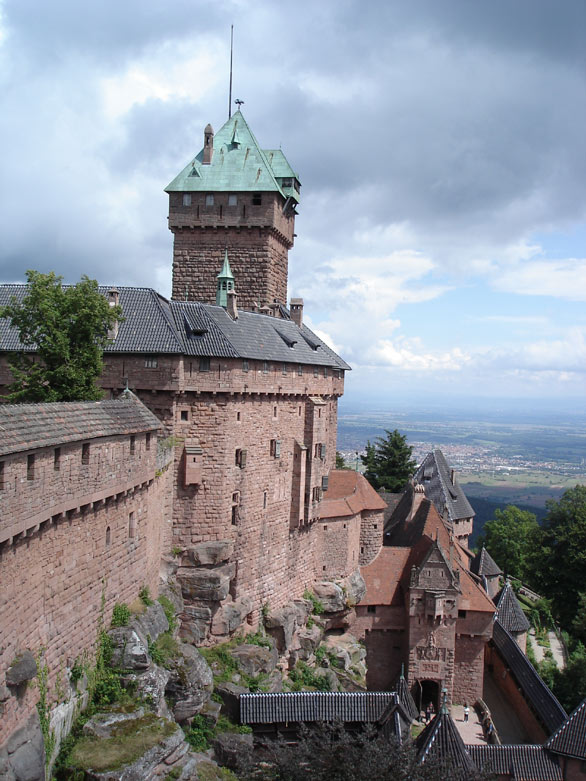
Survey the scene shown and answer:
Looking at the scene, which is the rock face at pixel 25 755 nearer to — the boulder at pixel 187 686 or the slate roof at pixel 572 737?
the boulder at pixel 187 686

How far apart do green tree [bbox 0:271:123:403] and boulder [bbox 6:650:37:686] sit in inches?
403

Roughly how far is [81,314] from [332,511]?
18.2 meters

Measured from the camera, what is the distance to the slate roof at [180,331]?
89.4 feet

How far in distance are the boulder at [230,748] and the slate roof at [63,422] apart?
10.5 metres

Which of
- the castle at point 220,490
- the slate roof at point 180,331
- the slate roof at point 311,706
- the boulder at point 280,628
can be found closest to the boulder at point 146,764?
the castle at point 220,490

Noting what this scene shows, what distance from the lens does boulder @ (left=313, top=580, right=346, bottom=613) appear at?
3653 centimetres

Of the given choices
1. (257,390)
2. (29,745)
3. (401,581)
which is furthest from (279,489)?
(29,745)

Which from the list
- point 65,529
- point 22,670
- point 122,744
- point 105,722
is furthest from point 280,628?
point 22,670

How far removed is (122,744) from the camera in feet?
58.1

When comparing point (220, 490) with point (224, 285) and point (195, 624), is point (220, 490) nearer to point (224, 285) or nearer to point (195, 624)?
point (195, 624)

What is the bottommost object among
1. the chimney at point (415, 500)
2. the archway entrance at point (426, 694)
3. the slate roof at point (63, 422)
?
the archway entrance at point (426, 694)

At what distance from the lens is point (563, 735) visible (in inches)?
1143

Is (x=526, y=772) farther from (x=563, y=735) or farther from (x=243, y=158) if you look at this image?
(x=243, y=158)

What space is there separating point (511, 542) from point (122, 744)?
5201cm
